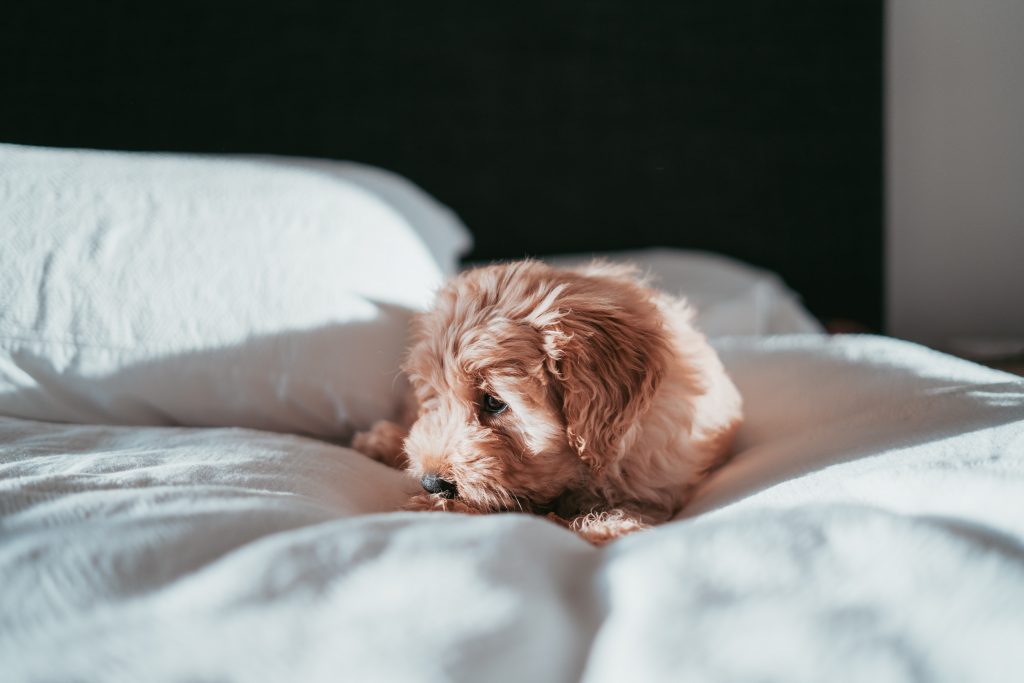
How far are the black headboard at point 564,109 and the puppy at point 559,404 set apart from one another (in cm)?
184

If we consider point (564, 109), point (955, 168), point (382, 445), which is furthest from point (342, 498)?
point (955, 168)

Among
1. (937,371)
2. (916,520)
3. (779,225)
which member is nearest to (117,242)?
(916,520)

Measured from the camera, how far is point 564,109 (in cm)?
329

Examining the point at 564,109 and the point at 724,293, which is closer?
the point at 724,293

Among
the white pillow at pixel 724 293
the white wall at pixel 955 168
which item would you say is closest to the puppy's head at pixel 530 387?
the white pillow at pixel 724 293

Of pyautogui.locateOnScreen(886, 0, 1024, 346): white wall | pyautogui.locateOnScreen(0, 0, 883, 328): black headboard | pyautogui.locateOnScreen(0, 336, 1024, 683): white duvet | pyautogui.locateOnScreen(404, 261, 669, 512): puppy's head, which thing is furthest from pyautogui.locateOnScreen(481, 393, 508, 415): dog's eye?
pyautogui.locateOnScreen(886, 0, 1024, 346): white wall

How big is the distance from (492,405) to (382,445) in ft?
1.13

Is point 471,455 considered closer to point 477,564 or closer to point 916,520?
point 477,564

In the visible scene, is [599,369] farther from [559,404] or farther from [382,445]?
[382,445]

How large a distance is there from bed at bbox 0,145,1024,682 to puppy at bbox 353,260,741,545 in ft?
0.38

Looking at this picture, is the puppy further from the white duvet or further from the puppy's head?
the white duvet

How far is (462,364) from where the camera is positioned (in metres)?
1.41

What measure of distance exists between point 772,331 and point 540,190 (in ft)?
3.93

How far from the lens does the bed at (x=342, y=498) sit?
0.65m
